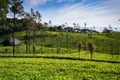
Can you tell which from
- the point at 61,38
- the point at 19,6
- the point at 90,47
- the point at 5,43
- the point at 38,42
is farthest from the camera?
the point at 61,38

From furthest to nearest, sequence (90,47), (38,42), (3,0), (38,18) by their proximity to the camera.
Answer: (38,42), (38,18), (90,47), (3,0)

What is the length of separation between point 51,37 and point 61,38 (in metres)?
8.94

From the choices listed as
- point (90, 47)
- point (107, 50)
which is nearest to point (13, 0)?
point (90, 47)

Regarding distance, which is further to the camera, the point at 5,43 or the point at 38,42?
the point at 38,42

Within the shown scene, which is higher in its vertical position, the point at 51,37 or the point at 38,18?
the point at 38,18

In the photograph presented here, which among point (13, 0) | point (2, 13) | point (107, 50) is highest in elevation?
point (13, 0)

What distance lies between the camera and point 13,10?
309ft

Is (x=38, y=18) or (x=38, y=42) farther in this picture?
(x=38, y=42)

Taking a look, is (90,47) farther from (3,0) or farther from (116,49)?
(116,49)

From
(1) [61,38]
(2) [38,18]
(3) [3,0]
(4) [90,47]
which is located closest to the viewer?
(3) [3,0]

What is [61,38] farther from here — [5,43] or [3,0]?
[3,0]

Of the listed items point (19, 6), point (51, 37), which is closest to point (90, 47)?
point (19, 6)

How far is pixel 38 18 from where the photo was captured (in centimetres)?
15950

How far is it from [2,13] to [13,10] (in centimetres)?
1978
